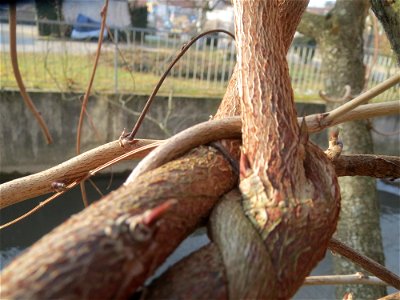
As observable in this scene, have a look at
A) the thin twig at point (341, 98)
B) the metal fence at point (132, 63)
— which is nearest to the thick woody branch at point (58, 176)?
the thin twig at point (341, 98)

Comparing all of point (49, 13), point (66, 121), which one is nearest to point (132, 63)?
point (66, 121)

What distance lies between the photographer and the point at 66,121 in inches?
122

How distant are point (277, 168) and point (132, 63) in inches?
137

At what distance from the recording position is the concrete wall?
9.77 feet

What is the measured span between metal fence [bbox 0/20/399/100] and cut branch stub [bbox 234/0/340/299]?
2.96 metres

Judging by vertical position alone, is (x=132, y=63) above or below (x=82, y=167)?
below

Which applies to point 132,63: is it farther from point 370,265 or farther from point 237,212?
point 237,212

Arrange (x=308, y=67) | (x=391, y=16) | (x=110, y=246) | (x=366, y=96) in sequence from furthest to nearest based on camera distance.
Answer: (x=308, y=67)
(x=391, y=16)
(x=366, y=96)
(x=110, y=246)

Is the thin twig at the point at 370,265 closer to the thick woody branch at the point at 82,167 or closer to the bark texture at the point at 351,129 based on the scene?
the thick woody branch at the point at 82,167

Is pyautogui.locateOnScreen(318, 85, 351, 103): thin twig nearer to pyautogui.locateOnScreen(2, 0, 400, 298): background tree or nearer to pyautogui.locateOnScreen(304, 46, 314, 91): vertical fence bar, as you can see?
pyautogui.locateOnScreen(2, 0, 400, 298): background tree

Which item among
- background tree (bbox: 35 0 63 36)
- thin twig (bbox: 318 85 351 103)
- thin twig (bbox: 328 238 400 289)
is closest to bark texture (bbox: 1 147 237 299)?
thin twig (bbox: 328 238 400 289)

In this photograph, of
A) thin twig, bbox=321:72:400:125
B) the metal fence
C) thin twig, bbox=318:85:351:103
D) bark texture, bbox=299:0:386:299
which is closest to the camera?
thin twig, bbox=321:72:400:125

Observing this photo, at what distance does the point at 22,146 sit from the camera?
3.02 metres

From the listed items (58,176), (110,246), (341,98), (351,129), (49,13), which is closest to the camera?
(110,246)
